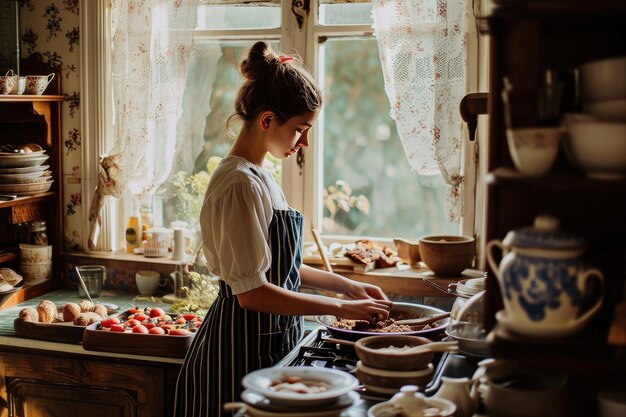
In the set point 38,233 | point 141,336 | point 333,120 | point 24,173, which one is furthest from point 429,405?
point 38,233

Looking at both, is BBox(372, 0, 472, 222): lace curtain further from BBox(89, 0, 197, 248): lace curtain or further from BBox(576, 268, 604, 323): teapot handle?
BBox(576, 268, 604, 323): teapot handle

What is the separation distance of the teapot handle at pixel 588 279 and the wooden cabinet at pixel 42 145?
9.19 ft

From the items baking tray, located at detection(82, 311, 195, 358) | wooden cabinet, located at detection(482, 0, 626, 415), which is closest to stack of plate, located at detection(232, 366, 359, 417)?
wooden cabinet, located at detection(482, 0, 626, 415)

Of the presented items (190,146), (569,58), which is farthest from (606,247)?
(190,146)

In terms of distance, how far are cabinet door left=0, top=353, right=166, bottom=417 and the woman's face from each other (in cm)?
98

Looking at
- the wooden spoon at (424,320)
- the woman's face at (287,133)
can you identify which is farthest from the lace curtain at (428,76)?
the woman's face at (287,133)

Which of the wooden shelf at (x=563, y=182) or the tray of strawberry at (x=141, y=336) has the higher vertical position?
the wooden shelf at (x=563, y=182)

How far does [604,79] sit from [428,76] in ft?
6.22

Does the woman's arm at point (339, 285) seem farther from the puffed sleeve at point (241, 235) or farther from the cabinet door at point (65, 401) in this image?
the cabinet door at point (65, 401)

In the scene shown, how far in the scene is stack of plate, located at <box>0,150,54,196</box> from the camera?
3.53 m

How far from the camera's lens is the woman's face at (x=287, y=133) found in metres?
2.40

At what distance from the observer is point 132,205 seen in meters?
3.95

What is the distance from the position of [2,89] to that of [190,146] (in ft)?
2.85

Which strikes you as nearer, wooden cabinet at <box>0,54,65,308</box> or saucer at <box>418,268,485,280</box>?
saucer at <box>418,268,485,280</box>
